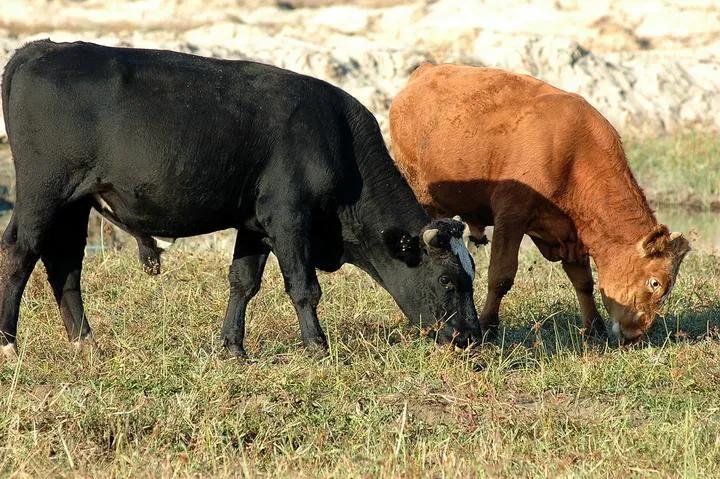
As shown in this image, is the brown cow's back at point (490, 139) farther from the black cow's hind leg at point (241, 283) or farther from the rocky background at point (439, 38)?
the rocky background at point (439, 38)

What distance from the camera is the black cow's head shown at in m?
7.30

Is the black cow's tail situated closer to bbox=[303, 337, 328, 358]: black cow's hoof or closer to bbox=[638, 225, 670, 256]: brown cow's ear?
bbox=[303, 337, 328, 358]: black cow's hoof

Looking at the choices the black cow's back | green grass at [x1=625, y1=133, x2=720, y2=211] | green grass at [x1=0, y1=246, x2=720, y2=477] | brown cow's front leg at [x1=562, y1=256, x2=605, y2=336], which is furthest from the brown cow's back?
green grass at [x1=625, y1=133, x2=720, y2=211]

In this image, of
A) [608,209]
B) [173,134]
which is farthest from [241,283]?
[608,209]

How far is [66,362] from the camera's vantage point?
6.84 m

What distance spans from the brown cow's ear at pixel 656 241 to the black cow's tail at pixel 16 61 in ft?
13.0

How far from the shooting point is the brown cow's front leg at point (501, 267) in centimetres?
853

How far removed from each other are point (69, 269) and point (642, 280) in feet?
12.3

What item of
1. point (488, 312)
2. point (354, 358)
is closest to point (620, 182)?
point (488, 312)

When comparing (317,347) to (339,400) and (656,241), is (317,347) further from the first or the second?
(656,241)

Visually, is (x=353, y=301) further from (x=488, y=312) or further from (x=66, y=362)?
(x=66, y=362)

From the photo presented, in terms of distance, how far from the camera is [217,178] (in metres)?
6.98

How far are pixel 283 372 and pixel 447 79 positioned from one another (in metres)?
4.02

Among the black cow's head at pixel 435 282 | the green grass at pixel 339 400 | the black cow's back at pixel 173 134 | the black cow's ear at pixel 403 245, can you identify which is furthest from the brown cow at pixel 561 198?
the black cow's back at pixel 173 134
